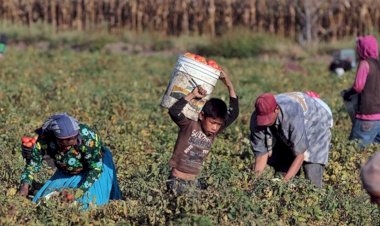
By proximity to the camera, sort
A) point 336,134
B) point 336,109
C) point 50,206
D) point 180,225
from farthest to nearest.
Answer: point 336,109
point 336,134
point 50,206
point 180,225

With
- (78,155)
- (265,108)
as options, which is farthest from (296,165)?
(78,155)

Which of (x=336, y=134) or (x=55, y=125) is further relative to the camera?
(x=336, y=134)

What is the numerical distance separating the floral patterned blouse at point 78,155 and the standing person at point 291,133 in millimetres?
1279

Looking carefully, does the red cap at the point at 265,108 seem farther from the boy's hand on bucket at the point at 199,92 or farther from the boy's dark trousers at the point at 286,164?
the boy's dark trousers at the point at 286,164

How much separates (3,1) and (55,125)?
2363 centimetres

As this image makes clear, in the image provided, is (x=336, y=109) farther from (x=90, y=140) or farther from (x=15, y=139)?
(x=90, y=140)

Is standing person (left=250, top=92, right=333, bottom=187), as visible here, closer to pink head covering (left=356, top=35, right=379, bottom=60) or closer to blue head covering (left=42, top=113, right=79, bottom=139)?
blue head covering (left=42, top=113, right=79, bottom=139)

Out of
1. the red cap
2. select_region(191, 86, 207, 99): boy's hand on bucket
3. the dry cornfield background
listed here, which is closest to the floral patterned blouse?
select_region(191, 86, 207, 99): boy's hand on bucket

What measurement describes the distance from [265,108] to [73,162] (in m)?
1.56

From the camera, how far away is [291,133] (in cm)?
853

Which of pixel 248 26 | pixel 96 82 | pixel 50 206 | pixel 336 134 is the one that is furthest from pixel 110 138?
pixel 248 26

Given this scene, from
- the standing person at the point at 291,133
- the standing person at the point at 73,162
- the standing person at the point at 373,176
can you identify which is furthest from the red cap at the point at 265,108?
the standing person at the point at 373,176

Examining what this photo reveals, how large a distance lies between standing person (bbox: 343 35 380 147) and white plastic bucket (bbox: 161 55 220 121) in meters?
2.86

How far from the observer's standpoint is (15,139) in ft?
36.2
